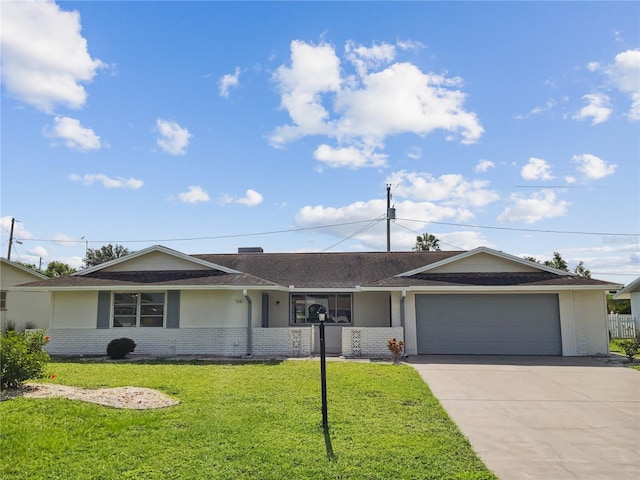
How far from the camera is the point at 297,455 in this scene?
5.43 m

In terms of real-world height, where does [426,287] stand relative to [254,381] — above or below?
above

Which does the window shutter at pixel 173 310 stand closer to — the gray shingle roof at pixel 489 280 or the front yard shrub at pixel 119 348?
the front yard shrub at pixel 119 348

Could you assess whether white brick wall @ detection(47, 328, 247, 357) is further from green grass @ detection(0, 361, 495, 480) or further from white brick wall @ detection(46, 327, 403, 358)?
green grass @ detection(0, 361, 495, 480)

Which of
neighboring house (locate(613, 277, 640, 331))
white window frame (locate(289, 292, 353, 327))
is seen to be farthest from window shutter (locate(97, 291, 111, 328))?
neighboring house (locate(613, 277, 640, 331))

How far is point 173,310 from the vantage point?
53.6 ft

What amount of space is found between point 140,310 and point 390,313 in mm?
9337

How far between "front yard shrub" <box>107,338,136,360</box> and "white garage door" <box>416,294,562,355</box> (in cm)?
1006

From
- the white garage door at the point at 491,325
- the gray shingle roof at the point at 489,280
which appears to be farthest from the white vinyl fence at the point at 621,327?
the white garage door at the point at 491,325

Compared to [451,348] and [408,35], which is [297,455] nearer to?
[408,35]

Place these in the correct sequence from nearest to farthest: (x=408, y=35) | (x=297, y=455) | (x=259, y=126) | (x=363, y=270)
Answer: (x=297, y=455)
(x=408, y=35)
(x=259, y=126)
(x=363, y=270)

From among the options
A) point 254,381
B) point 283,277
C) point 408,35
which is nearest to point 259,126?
point 408,35

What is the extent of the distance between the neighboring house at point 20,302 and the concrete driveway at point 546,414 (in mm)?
20012

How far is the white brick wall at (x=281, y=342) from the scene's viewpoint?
15.8 m

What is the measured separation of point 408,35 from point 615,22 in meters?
4.73
